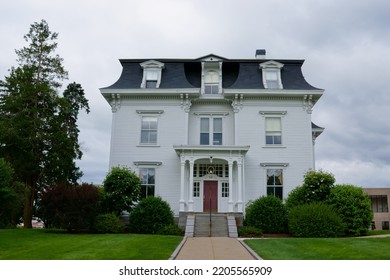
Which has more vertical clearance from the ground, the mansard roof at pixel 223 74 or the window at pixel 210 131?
the mansard roof at pixel 223 74

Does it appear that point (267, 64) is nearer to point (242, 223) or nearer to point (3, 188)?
point (242, 223)

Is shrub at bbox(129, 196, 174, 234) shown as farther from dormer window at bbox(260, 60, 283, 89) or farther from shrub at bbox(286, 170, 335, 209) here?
dormer window at bbox(260, 60, 283, 89)

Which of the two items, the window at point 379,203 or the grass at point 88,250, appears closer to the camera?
the grass at point 88,250

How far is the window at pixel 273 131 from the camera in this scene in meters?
27.0

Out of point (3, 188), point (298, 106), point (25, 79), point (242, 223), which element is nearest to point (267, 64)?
point (298, 106)

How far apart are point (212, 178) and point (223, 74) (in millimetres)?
7696

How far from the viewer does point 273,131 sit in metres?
27.0

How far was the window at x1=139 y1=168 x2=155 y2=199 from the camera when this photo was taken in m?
26.2

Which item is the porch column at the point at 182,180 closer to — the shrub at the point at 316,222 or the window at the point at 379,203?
the shrub at the point at 316,222

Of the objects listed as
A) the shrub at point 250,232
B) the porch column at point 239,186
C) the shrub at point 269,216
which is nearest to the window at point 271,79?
the porch column at point 239,186

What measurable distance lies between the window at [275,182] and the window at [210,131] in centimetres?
389

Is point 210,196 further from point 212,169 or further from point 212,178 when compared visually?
point 212,169

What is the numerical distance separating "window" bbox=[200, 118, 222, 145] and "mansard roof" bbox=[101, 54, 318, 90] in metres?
2.48

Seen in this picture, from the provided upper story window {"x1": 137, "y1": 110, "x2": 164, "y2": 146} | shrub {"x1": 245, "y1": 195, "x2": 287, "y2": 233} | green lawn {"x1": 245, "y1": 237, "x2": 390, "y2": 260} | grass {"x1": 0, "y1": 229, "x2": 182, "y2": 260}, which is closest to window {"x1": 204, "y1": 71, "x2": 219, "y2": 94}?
upper story window {"x1": 137, "y1": 110, "x2": 164, "y2": 146}
